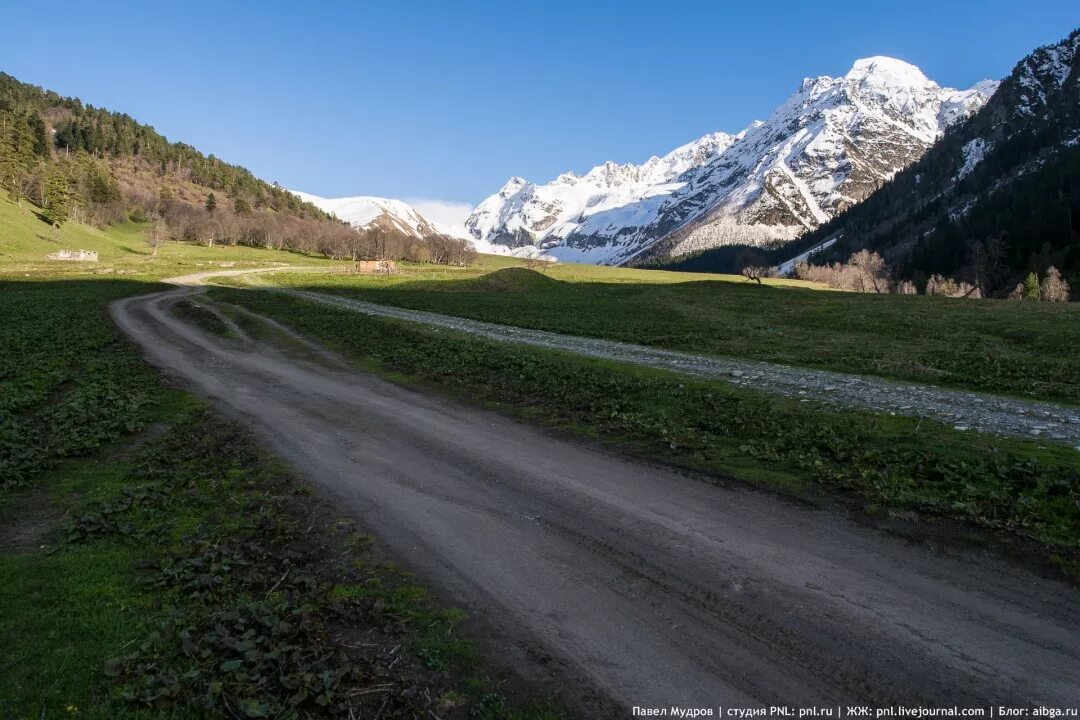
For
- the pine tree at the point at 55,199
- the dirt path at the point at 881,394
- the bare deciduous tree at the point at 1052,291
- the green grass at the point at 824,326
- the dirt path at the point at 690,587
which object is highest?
the pine tree at the point at 55,199

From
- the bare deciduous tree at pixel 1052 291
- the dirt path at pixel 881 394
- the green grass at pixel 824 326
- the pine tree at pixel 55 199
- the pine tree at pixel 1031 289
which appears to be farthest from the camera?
the pine tree at pixel 55 199

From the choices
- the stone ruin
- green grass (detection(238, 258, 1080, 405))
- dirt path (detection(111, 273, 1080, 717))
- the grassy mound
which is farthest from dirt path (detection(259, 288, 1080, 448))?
the stone ruin

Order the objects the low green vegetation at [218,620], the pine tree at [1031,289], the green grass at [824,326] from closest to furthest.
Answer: the low green vegetation at [218,620] → the green grass at [824,326] → the pine tree at [1031,289]

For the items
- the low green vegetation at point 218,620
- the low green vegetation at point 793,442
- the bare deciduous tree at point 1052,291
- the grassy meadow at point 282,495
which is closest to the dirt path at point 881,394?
the low green vegetation at point 793,442

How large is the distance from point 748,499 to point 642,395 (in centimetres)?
823

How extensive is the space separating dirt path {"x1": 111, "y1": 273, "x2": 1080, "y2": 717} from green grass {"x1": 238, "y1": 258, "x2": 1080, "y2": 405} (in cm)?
1763

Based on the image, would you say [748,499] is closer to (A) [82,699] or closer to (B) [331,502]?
(B) [331,502]

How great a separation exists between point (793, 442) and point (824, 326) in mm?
38228

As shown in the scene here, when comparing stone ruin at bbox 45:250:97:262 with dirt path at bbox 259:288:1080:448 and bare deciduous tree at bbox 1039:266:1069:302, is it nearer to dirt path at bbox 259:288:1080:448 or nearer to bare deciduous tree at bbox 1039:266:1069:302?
dirt path at bbox 259:288:1080:448

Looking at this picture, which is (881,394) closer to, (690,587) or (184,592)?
(690,587)

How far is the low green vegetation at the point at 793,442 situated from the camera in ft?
34.8

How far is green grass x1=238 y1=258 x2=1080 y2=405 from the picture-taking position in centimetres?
2592

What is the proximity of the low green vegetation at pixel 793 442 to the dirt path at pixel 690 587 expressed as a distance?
138cm

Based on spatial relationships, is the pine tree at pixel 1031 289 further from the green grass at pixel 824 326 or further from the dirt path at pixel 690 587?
the dirt path at pixel 690 587
